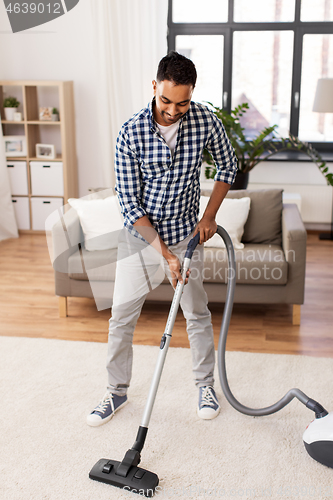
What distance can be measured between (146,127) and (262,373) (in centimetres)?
121

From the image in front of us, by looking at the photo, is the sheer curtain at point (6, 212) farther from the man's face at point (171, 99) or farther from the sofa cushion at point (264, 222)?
the man's face at point (171, 99)

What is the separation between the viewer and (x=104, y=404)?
1.91 metres

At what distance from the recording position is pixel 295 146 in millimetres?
4320

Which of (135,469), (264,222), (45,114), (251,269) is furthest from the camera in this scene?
(45,114)

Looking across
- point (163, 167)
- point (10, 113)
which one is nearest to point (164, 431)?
point (163, 167)

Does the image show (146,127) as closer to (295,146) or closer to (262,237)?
(262,237)

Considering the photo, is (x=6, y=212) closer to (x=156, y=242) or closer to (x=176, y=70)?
(x=156, y=242)

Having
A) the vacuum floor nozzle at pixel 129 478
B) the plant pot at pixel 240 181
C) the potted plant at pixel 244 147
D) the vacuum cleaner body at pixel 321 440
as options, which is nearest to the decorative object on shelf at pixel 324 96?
the potted plant at pixel 244 147

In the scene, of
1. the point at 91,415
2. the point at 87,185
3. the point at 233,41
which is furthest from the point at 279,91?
the point at 91,415

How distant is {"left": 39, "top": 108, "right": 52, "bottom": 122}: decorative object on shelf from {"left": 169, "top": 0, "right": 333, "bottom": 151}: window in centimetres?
130

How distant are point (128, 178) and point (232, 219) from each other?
1357mm

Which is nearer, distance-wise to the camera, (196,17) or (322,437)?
(322,437)

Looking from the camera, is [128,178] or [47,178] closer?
[128,178]

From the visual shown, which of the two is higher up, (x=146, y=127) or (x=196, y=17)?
(x=196, y=17)
